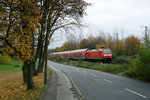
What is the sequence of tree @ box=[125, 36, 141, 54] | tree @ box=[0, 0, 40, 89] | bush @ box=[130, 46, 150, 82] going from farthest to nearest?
tree @ box=[125, 36, 141, 54] → bush @ box=[130, 46, 150, 82] → tree @ box=[0, 0, 40, 89]

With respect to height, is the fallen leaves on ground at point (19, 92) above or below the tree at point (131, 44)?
below

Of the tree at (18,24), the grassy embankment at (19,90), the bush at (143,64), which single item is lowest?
the grassy embankment at (19,90)

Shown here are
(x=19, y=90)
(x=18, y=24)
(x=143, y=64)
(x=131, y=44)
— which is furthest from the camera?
(x=131, y=44)

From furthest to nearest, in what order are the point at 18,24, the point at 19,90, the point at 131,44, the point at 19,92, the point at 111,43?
1. the point at 111,43
2. the point at 131,44
3. the point at 19,90
4. the point at 19,92
5. the point at 18,24

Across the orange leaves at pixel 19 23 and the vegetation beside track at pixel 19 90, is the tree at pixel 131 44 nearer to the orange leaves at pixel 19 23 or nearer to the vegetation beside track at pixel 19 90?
the vegetation beside track at pixel 19 90

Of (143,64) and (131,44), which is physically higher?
(131,44)

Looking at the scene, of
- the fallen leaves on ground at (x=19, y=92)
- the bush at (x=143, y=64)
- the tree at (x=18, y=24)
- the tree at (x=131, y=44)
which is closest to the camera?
the tree at (x=18, y=24)

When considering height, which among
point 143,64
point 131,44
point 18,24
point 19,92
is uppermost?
point 131,44

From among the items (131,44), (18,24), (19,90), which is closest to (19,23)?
(18,24)

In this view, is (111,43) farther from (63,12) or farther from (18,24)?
(18,24)

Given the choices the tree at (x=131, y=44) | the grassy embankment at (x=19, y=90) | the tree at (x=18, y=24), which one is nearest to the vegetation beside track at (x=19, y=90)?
A: the grassy embankment at (x=19, y=90)

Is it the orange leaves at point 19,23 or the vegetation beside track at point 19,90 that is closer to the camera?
the orange leaves at point 19,23

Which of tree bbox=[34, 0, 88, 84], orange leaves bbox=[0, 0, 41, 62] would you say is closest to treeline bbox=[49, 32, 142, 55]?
tree bbox=[34, 0, 88, 84]

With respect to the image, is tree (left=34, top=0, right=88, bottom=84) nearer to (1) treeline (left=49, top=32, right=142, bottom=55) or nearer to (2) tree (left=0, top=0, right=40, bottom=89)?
(2) tree (left=0, top=0, right=40, bottom=89)
